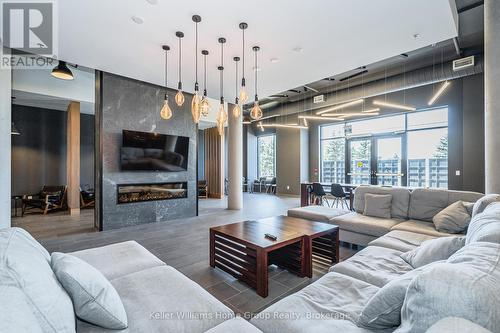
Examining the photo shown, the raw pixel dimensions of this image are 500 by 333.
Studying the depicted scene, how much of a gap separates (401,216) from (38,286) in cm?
421

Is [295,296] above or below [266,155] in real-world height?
below

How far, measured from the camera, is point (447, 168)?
6.71m

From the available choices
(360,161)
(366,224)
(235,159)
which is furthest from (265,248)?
(360,161)

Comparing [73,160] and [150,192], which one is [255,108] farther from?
[73,160]

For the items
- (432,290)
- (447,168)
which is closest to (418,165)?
(447,168)

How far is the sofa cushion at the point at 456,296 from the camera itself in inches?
28.6

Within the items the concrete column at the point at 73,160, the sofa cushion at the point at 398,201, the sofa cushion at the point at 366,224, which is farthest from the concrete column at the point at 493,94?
the concrete column at the point at 73,160

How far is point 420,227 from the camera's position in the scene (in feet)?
10.1

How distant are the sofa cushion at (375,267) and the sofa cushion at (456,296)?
894 mm

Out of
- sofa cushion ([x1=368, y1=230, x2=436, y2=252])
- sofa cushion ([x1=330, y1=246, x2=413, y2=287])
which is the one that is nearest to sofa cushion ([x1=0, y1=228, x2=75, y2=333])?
sofa cushion ([x1=330, y1=246, x2=413, y2=287])

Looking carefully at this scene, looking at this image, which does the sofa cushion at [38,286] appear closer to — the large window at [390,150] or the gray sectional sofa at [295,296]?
the gray sectional sofa at [295,296]

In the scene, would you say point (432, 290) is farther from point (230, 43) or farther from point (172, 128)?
point (172, 128)

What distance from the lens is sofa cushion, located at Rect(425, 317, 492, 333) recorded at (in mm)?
662

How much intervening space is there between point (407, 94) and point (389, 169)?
251 centimetres
